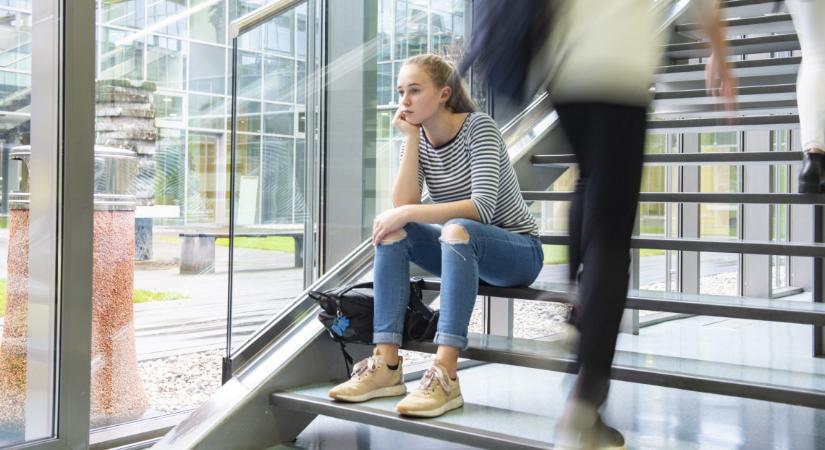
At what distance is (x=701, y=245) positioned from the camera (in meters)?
2.80

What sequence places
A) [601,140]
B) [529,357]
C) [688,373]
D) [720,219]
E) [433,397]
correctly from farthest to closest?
[720,219], [529,357], [433,397], [688,373], [601,140]

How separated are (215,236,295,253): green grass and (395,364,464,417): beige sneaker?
2.53 feet

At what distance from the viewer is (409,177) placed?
276cm

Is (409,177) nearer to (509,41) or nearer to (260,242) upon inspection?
(260,242)

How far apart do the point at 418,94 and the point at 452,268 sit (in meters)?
0.60

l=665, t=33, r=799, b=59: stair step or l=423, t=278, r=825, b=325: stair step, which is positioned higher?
l=665, t=33, r=799, b=59: stair step

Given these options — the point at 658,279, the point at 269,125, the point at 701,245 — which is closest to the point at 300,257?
the point at 269,125

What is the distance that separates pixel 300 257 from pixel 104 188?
72cm

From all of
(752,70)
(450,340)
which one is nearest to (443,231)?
(450,340)

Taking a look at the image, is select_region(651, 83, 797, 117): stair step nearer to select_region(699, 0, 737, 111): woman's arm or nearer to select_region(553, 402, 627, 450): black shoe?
select_region(699, 0, 737, 111): woman's arm

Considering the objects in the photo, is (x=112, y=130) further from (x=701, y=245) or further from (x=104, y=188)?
(x=701, y=245)

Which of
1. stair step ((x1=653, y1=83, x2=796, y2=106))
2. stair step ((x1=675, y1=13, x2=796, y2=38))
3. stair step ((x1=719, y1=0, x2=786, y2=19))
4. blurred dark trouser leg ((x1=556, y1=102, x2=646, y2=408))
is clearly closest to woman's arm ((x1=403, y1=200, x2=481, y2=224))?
stair step ((x1=653, y1=83, x2=796, y2=106))

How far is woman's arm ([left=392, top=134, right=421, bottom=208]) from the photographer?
9.06 ft

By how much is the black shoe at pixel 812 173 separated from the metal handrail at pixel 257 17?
1754 millimetres
